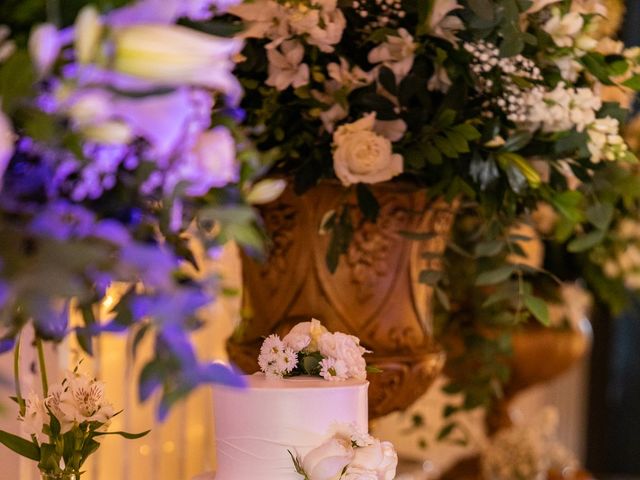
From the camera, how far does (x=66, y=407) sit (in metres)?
0.75

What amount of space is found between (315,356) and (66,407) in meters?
0.21

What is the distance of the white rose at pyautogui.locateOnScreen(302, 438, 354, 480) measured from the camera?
730 millimetres

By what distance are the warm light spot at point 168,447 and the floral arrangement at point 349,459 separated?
2.45 ft

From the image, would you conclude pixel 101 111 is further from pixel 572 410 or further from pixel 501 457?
pixel 572 410

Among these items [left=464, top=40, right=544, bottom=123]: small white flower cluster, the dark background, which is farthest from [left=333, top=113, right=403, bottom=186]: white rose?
the dark background

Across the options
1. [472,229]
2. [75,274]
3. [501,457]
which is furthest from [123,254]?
[501,457]

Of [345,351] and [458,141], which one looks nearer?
[345,351]

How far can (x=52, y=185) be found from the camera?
0.46m

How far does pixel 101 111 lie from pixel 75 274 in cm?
8

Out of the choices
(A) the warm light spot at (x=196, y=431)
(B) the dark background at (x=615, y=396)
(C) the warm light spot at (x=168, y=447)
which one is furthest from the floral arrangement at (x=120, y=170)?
(B) the dark background at (x=615, y=396)

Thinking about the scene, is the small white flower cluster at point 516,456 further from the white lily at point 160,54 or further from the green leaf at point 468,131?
the white lily at point 160,54

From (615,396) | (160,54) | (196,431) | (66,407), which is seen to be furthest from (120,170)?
(615,396)

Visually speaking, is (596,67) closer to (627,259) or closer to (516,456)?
(627,259)

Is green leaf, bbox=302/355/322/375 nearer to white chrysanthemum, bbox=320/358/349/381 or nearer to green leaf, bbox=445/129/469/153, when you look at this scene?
white chrysanthemum, bbox=320/358/349/381
